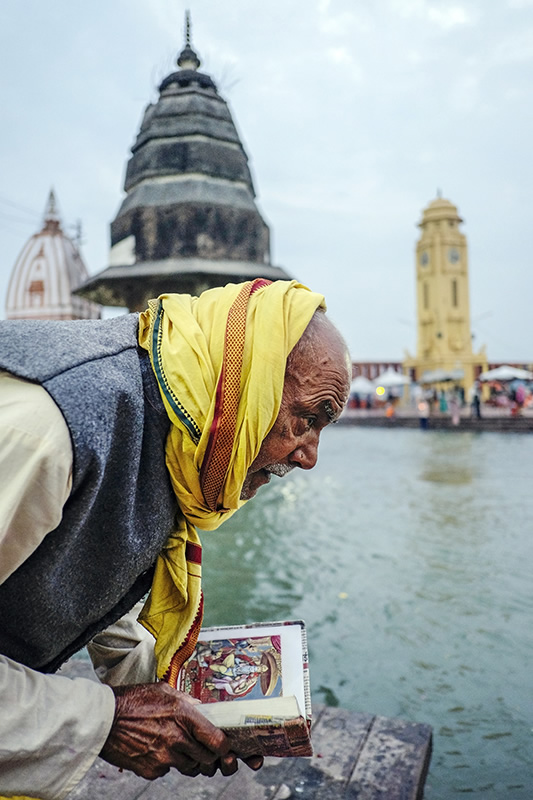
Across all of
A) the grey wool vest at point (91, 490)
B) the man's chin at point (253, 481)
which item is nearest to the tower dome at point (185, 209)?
the man's chin at point (253, 481)

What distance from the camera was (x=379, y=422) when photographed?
24.2 meters

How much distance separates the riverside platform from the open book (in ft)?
1.76

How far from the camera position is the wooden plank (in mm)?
1892

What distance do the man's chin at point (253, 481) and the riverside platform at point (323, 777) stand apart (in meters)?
0.97

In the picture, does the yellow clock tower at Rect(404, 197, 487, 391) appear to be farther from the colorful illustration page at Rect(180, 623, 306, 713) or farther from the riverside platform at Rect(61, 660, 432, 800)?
the colorful illustration page at Rect(180, 623, 306, 713)

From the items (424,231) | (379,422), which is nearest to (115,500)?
(379,422)

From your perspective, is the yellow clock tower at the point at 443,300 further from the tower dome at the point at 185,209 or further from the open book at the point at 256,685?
the open book at the point at 256,685

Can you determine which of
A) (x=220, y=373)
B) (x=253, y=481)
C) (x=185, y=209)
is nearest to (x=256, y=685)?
(x=253, y=481)

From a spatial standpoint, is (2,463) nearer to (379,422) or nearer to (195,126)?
(195,126)

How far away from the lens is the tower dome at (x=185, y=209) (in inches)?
269

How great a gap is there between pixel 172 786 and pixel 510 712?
5.09ft

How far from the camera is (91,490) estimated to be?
1176 millimetres

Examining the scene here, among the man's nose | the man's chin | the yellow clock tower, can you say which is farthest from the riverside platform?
the yellow clock tower

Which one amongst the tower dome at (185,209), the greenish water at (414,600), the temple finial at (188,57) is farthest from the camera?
the temple finial at (188,57)
